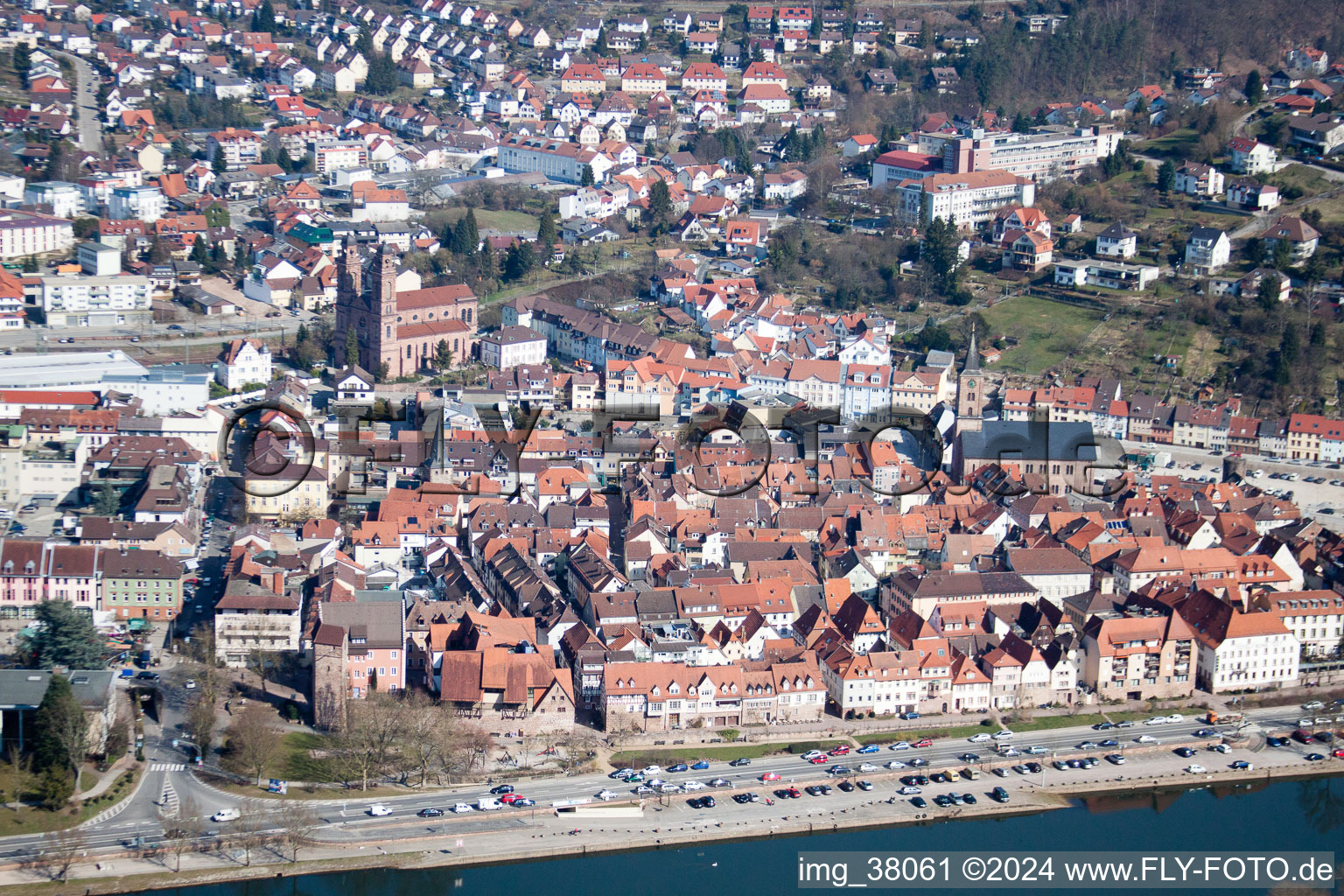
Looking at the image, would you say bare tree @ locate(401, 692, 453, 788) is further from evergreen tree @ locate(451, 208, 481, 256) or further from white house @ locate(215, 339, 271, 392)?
evergreen tree @ locate(451, 208, 481, 256)

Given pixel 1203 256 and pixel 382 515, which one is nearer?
pixel 382 515

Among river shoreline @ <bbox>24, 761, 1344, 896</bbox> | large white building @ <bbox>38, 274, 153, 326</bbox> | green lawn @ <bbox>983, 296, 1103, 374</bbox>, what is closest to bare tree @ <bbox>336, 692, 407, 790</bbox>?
river shoreline @ <bbox>24, 761, 1344, 896</bbox>

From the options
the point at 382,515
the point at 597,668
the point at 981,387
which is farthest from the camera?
the point at 981,387

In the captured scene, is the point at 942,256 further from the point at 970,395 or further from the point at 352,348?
the point at 352,348

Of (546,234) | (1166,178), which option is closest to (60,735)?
(546,234)

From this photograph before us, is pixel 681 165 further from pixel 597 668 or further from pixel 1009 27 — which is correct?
pixel 597 668

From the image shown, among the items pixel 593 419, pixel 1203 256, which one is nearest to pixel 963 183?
pixel 1203 256

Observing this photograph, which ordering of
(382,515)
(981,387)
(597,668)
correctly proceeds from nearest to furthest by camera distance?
(597,668) → (382,515) → (981,387)
